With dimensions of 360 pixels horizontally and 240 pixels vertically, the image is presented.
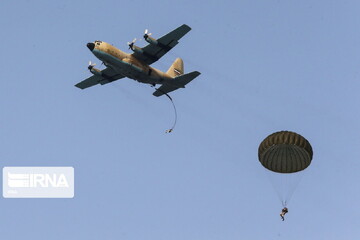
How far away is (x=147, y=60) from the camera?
76750mm

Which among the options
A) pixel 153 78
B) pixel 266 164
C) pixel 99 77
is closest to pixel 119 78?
pixel 99 77

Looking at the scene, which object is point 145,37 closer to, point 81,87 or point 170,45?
point 170,45

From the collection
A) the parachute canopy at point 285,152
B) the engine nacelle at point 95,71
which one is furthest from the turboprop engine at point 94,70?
the parachute canopy at point 285,152

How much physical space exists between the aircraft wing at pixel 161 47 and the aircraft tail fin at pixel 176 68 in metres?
5.12

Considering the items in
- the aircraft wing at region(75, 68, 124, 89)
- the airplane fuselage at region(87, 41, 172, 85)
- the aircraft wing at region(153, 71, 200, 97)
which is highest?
the aircraft wing at region(75, 68, 124, 89)

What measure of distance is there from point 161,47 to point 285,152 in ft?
71.7

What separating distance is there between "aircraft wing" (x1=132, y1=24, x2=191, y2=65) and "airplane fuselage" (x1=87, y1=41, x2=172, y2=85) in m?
0.80

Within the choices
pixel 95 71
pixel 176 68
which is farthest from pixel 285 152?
pixel 95 71

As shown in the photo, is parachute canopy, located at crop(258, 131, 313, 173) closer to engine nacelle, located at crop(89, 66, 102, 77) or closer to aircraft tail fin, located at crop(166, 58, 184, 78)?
aircraft tail fin, located at crop(166, 58, 184, 78)

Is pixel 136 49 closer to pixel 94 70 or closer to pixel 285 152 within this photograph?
pixel 94 70

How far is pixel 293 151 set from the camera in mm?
61906

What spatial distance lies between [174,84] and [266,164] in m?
19.3

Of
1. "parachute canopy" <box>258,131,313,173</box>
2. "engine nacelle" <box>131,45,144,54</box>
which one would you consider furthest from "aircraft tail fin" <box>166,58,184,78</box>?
"parachute canopy" <box>258,131,313,173</box>

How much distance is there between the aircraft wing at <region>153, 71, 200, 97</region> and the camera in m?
75.6
